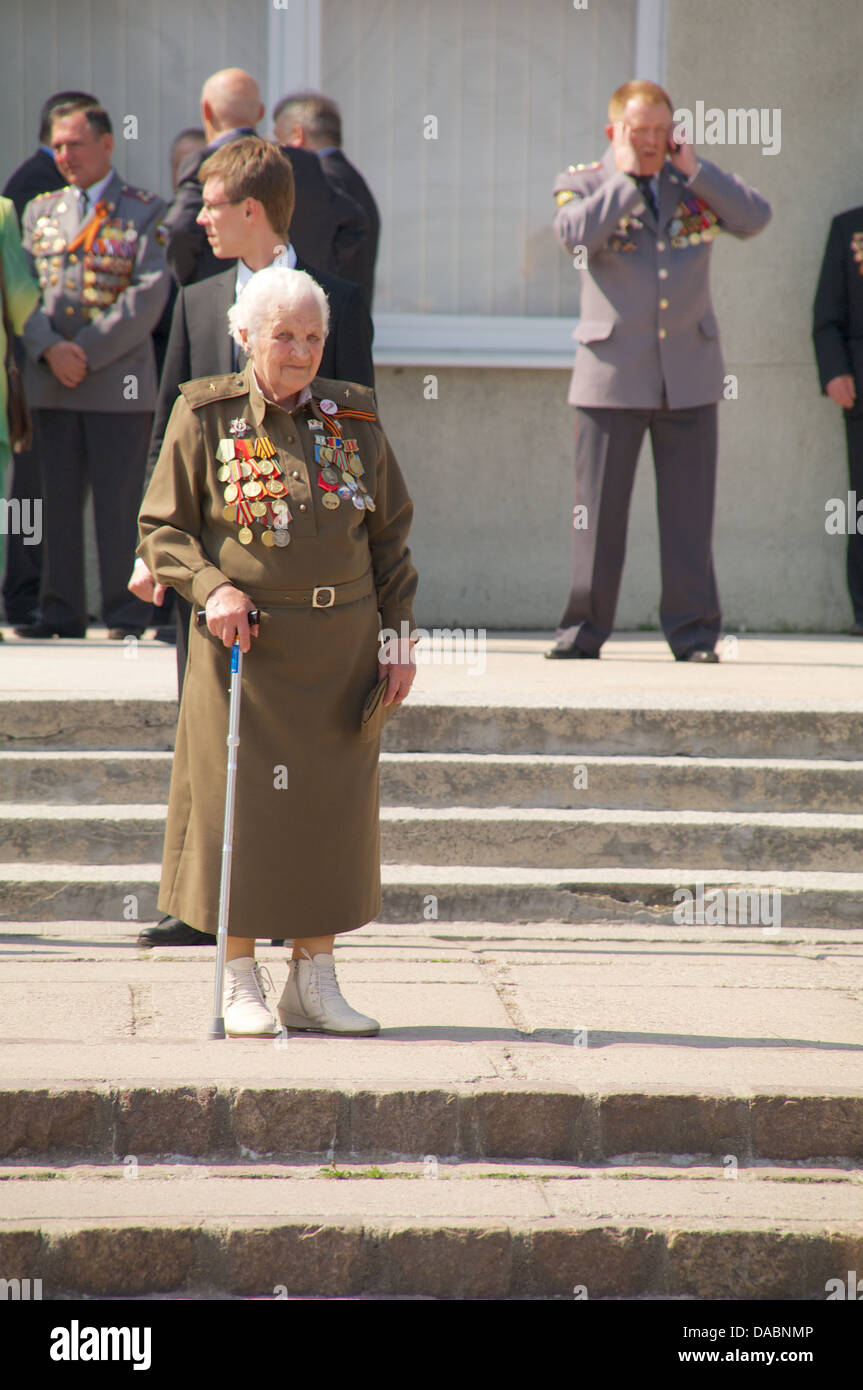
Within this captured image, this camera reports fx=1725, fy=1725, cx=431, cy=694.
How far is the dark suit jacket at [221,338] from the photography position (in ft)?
14.9

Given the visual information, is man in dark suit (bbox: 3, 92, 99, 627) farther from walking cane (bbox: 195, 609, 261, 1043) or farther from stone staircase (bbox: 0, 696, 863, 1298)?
walking cane (bbox: 195, 609, 261, 1043)

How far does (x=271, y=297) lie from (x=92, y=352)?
12.6ft

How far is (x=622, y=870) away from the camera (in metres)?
5.46

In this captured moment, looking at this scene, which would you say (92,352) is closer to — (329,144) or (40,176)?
(40,176)

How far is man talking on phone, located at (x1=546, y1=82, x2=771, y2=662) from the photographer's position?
274 inches

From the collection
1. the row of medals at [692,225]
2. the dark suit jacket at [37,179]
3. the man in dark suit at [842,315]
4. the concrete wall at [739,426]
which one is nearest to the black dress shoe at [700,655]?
the row of medals at [692,225]

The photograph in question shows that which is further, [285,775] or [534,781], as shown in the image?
[534,781]

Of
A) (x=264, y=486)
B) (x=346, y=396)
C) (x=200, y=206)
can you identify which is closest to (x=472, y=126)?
(x=200, y=206)

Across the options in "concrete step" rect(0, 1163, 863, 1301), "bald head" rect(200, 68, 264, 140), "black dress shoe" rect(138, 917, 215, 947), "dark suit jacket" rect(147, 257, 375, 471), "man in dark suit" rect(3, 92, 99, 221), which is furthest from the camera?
"man in dark suit" rect(3, 92, 99, 221)

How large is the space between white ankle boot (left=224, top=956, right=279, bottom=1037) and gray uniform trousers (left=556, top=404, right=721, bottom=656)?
3.53 m

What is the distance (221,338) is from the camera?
4.58 m

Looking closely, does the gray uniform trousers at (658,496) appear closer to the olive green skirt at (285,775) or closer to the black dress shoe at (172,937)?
the black dress shoe at (172,937)

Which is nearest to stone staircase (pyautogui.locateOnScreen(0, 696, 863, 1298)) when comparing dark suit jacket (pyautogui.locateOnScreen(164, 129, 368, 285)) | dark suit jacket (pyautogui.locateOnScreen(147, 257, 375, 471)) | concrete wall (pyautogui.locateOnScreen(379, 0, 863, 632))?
dark suit jacket (pyautogui.locateOnScreen(147, 257, 375, 471))

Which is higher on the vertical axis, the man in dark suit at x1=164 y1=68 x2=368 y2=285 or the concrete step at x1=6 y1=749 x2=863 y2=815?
the man in dark suit at x1=164 y1=68 x2=368 y2=285
